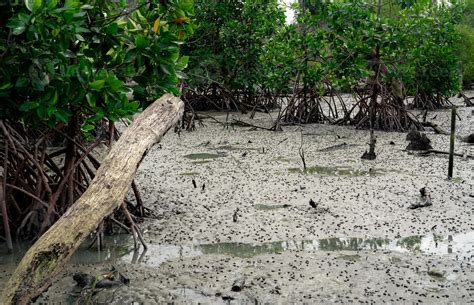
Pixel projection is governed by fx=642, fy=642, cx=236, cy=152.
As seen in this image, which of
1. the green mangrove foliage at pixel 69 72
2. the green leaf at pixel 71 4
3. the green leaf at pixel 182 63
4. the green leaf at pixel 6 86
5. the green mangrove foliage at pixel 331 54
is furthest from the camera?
the green mangrove foliage at pixel 331 54

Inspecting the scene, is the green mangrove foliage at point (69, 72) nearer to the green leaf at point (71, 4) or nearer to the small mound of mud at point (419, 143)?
the green leaf at point (71, 4)

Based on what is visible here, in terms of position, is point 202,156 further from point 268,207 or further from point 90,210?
point 90,210

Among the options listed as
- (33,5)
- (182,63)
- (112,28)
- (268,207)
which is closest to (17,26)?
(33,5)

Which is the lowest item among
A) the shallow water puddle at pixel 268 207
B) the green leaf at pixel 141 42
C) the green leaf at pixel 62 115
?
the shallow water puddle at pixel 268 207

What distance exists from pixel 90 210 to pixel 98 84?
107cm

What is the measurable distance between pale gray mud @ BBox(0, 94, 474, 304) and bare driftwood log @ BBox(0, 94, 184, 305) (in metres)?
0.67

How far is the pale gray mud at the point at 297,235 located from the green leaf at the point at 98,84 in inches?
41.0

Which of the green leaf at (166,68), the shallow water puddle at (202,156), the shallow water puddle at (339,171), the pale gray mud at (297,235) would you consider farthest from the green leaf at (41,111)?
the shallow water puddle at (202,156)

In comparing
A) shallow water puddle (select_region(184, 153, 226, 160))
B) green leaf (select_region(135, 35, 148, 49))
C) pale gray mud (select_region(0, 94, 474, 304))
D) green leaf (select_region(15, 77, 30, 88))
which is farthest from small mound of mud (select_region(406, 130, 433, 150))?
green leaf (select_region(15, 77, 30, 88))

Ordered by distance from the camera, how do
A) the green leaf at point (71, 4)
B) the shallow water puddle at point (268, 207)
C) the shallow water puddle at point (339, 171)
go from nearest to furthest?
1. the green leaf at point (71, 4)
2. the shallow water puddle at point (268, 207)
3. the shallow water puddle at point (339, 171)

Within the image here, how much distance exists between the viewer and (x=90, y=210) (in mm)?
2635

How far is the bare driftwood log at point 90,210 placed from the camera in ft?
7.25

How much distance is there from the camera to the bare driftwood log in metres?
2.21

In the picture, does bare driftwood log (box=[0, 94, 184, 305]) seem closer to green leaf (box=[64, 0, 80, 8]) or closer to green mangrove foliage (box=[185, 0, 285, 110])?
green leaf (box=[64, 0, 80, 8])
